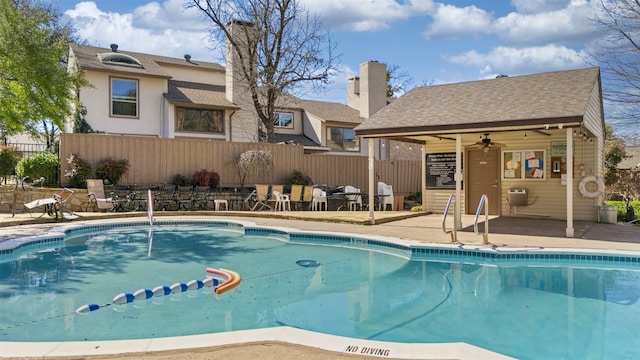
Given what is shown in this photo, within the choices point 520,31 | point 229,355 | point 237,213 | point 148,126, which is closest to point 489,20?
point 520,31

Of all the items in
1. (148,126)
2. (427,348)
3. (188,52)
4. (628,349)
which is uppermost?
(188,52)

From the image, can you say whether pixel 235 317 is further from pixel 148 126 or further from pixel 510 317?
pixel 148 126

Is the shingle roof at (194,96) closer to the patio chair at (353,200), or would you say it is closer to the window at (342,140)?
the window at (342,140)

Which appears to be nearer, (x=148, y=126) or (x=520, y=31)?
(x=520, y=31)

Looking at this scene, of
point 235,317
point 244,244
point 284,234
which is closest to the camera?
point 235,317

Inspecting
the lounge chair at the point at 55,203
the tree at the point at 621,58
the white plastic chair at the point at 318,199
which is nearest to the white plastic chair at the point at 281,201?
the white plastic chair at the point at 318,199

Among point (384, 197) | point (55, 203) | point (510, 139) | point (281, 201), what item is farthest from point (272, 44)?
point (55, 203)

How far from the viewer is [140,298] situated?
5715mm

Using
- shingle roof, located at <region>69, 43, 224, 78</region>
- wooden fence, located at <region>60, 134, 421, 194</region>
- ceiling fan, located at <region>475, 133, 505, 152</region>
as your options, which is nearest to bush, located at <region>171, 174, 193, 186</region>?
wooden fence, located at <region>60, 134, 421, 194</region>

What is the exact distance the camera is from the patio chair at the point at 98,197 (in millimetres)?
13391

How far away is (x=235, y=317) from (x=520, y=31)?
17.5 meters

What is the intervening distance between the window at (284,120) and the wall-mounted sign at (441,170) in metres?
12.5

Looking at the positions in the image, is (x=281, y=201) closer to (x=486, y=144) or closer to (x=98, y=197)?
(x=98, y=197)

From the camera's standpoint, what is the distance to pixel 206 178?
Answer: 15.6 meters
